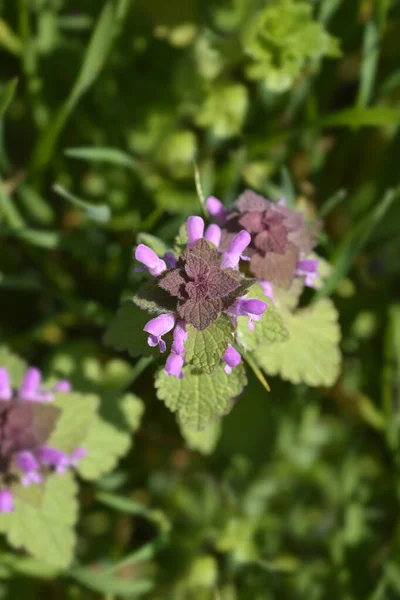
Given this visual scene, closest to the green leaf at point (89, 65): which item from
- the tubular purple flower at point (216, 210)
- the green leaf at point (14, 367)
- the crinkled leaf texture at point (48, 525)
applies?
the green leaf at point (14, 367)

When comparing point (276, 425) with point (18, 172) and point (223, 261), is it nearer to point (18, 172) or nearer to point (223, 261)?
point (223, 261)

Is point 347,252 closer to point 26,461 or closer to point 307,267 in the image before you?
point 307,267

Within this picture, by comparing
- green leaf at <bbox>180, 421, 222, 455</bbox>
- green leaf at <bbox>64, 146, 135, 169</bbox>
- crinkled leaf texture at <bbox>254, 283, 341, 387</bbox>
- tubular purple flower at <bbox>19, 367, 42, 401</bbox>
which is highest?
green leaf at <bbox>64, 146, 135, 169</bbox>

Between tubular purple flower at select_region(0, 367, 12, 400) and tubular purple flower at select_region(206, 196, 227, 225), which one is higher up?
tubular purple flower at select_region(206, 196, 227, 225)

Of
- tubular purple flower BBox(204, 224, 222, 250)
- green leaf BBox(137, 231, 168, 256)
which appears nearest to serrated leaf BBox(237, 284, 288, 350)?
tubular purple flower BBox(204, 224, 222, 250)

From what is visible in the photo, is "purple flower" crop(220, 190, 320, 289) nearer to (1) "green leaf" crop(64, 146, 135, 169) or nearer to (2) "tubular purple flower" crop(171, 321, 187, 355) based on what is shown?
(2) "tubular purple flower" crop(171, 321, 187, 355)

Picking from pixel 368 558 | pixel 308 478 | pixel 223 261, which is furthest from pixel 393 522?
pixel 223 261

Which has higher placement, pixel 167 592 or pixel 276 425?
pixel 276 425

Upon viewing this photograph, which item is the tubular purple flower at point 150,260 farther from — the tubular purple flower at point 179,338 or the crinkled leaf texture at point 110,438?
the crinkled leaf texture at point 110,438
